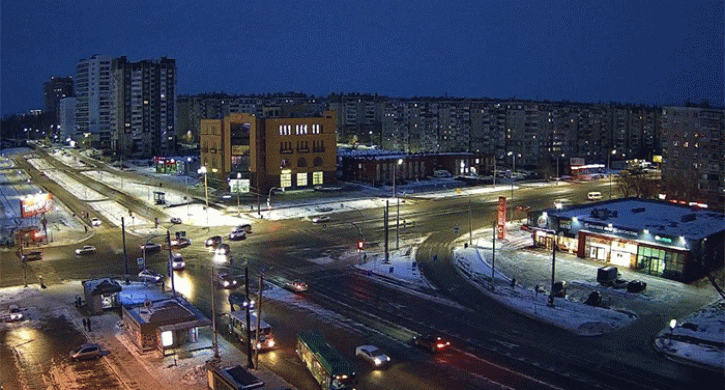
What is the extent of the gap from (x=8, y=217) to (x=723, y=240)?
4994cm

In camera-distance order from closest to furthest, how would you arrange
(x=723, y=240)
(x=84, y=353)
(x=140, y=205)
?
(x=84, y=353) → (x=723, y=240) → (x=140, y=205)

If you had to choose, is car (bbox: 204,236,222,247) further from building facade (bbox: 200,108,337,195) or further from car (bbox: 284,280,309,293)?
building facade (bbox: 200,108,337,195)

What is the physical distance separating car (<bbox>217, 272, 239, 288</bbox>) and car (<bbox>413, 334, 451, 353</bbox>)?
1194cm

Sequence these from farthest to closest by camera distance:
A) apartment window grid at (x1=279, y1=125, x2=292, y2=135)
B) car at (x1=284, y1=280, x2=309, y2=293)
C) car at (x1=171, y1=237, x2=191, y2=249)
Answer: apartment window grid at (x1=279, y1=125, x2=292, y2=135)
car at (x1=171, y1=237, x2=191, y2=249)
car at (x1=284, y1=280, x2=309, y2=293)

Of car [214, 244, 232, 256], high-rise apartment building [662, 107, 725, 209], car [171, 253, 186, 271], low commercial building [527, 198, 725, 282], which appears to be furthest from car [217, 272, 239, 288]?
high-rise apartment building [662, 107, 725, 209]

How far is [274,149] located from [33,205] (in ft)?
79.0

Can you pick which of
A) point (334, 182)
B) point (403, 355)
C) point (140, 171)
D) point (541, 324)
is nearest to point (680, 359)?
point (541, 324)

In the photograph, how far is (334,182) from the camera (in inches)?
2901

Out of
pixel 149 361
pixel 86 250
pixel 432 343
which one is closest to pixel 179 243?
pixel 86 250

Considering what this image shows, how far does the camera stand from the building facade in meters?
69.0

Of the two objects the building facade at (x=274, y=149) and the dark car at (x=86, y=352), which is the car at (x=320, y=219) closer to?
the building facade at (x=274, y=149)

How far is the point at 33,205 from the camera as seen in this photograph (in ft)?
169

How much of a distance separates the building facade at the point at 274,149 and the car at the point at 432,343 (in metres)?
43.6

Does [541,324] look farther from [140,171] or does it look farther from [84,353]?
[140,171]
